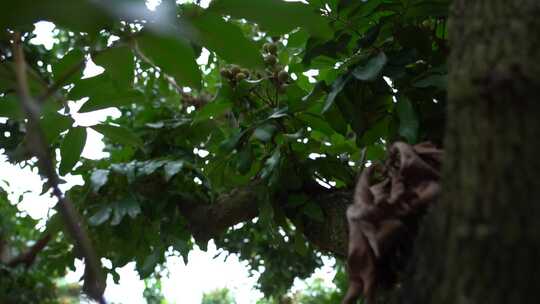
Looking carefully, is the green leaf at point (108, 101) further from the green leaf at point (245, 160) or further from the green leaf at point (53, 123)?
the green leaf at point (245, 160)

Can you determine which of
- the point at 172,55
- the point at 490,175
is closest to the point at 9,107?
the point at 172,55

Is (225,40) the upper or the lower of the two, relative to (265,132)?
lower

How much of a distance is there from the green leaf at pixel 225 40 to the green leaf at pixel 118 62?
124mm

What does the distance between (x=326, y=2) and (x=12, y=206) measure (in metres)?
1.40

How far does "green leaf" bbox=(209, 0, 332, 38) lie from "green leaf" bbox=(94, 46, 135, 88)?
17 centimetres

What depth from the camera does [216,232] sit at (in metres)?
1.58

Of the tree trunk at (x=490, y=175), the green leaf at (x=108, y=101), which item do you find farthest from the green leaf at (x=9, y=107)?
the tree trunk at (x=490, y=175)

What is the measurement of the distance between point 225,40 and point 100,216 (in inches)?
30.8

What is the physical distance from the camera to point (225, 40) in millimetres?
840

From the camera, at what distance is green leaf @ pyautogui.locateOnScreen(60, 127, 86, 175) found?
120 cm

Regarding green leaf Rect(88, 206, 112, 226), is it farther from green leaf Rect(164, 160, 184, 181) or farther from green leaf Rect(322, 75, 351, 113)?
green leaf Rect(322, 75, 351, 113)

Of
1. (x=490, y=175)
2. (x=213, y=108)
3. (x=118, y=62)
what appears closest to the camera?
(x=490, y=175)

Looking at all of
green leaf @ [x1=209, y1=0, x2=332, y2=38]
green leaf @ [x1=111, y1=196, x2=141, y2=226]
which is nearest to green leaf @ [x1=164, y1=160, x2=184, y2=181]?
green leaf @ [x1=111, y1=196, x2=141, y2=226]

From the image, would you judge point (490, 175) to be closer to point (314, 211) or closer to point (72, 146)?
point (314, 211)
